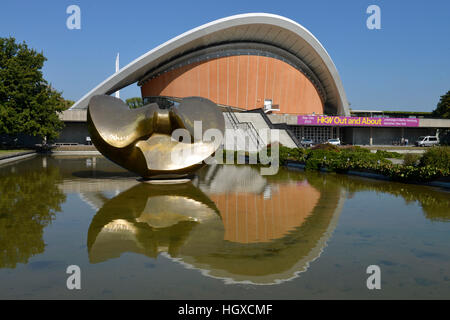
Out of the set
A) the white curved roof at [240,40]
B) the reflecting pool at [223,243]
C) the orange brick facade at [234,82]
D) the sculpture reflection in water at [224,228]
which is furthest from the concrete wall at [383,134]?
the sculpture reflection in water at [224,228]

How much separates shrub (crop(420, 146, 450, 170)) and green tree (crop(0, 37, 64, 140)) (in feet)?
87.0

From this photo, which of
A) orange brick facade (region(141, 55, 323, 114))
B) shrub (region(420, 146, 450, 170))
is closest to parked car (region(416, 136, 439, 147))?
orange brick facade (region(141, 55, 323, 114))

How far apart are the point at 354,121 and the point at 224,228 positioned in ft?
125

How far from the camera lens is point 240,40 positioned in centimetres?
4709

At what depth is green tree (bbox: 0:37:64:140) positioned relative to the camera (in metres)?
29.0

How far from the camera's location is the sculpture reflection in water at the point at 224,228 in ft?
17.0

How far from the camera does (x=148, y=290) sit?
420 cm

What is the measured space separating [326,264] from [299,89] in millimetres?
47452

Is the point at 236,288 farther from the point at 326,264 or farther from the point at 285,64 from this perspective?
the point at 285,64

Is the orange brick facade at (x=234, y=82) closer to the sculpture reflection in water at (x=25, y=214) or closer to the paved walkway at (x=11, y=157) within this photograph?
the paved walkway at (x=11, y=157)

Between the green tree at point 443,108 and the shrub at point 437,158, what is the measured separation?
54695 millimetres

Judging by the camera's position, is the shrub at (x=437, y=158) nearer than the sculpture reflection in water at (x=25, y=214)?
No

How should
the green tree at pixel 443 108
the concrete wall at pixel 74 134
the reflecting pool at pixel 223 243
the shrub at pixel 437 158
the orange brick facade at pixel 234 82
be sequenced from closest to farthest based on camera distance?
1. the reflecting pool at pixel 223 243
2. the shrub at pixel 437 158
3. the concrete wall at pixel 74 134
4. the orange brick facade at pixel 234 82
5. the green tree at pixel 443 108

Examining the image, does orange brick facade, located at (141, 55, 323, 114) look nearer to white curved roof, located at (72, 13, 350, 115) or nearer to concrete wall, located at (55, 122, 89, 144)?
white curved roof, located at (72, 13, 350, 115)
